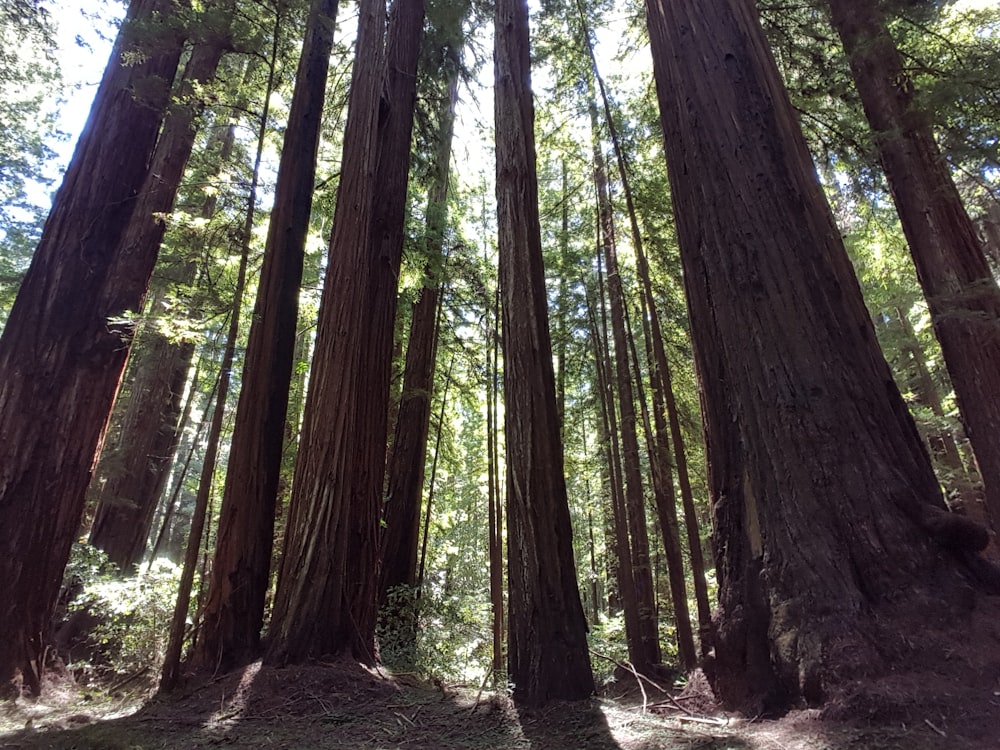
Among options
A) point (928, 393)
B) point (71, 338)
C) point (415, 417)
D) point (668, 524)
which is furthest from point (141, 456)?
point (928, 393)

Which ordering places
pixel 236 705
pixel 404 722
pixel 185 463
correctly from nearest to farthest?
pixel 404 722, pixel 236 705, pixel 185 463

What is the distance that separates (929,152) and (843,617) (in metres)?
6.86

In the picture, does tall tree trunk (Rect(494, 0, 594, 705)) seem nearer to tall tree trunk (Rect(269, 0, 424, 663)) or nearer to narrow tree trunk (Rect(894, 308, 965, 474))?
tall tree trunk (Rect(269, 0, 424, 663))

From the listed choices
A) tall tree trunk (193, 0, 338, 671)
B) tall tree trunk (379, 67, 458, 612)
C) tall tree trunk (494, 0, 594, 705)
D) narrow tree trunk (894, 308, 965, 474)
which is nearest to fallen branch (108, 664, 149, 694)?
tall tree trunk (193, 0, 338, 671)

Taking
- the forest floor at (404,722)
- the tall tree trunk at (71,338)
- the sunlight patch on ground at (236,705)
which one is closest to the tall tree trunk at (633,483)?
the forest floor at (404,722)

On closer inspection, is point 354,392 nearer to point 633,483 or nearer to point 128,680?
point 128,680

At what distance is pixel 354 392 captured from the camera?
487 cm

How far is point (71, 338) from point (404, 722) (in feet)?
17.5

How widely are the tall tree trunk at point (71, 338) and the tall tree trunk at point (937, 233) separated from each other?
833 centimetres

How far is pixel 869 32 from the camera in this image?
252 inches

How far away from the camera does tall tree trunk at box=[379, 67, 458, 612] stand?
768 centimetres

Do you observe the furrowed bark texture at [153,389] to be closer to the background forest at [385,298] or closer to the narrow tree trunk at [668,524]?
the background forest at [385,298]

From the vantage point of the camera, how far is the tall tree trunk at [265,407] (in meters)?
4.66

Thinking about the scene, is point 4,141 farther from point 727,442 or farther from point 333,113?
point 727,442
